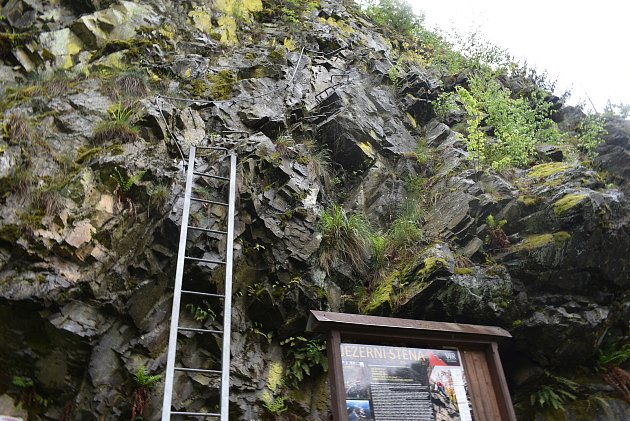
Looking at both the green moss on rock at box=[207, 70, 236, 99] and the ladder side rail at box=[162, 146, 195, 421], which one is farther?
the green moss on rock at box=[207, 70, 236, 99]

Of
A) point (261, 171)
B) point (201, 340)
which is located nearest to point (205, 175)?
point (261, 171)

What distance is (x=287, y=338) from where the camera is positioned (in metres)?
6.41

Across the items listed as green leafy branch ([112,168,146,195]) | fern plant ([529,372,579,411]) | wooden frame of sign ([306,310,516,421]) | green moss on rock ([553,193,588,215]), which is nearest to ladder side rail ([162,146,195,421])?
green leafy branch ([112,168,146,195])

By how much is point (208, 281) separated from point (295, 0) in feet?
39.8

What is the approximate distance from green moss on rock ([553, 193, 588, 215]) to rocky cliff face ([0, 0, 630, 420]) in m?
0.03

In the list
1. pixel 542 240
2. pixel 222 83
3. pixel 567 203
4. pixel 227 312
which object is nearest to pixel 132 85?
pixel 222 83

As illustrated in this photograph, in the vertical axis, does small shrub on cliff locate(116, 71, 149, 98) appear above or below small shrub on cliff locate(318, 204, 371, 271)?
above

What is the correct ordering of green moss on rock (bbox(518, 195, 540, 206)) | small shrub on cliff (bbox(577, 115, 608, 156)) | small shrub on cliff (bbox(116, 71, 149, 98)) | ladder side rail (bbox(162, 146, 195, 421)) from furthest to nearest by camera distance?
small shrub on cliff (bbox(577, 115, 608, 156))
small shrub on cliff (bbox(116, 71, 149, 98))
green moss on rock (bbox(518, 195, 540, 206))
ladder side rail (bbox(162, 146, 195, 421))

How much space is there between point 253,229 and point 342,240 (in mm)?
1611

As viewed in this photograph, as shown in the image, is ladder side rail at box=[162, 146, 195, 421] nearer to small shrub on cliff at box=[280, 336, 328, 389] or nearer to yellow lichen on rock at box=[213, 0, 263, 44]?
small shrub on cliff at box=[280, 336, 328, 389]

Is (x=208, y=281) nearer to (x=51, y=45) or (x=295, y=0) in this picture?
(x=51, y=45)

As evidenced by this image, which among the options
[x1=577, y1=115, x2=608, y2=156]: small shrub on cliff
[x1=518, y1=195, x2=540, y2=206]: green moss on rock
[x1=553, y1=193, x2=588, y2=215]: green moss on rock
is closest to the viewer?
[x1=553, y1=193, x2=588, y2=215]: green moss on rock

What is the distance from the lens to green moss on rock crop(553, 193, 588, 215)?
7037 millimetres

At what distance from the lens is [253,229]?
6.71 m
